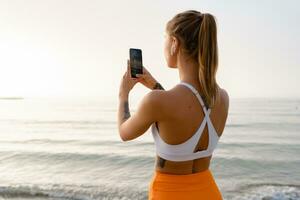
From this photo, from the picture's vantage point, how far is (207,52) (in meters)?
2.33

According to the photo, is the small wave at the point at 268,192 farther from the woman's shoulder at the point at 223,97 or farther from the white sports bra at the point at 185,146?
the white sports bra at the point at 185,146

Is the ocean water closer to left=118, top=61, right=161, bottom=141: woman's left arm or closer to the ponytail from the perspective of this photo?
left=118, top=61, right=161, bottom=141: woman's left arm

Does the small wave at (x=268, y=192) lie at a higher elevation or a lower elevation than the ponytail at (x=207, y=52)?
lower

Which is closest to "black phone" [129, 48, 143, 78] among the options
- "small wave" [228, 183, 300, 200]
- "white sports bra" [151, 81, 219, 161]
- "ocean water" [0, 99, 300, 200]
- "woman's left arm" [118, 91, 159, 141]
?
"woman's left arm" [118, 91, 159, 141]

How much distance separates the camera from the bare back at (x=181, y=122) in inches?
90.9

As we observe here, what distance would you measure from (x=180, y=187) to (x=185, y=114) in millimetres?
429

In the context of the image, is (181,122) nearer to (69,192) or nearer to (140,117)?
(140,117)

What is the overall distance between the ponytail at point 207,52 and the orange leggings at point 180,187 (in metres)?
0.50

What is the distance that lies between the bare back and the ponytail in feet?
0.24

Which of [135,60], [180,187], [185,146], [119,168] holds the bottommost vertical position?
[119,168]

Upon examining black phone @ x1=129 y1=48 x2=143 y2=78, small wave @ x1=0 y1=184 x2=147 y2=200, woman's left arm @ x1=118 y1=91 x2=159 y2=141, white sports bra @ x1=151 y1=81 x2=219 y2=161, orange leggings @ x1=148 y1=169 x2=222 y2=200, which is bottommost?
small wave @ x1=0 y1=184 x2=147 y2=200

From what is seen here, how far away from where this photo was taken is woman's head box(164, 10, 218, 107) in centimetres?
233

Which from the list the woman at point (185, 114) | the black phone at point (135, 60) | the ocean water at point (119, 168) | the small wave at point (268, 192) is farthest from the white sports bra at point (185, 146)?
the small wave at point (268, 192)

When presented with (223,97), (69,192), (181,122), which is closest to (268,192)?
(69,192)
